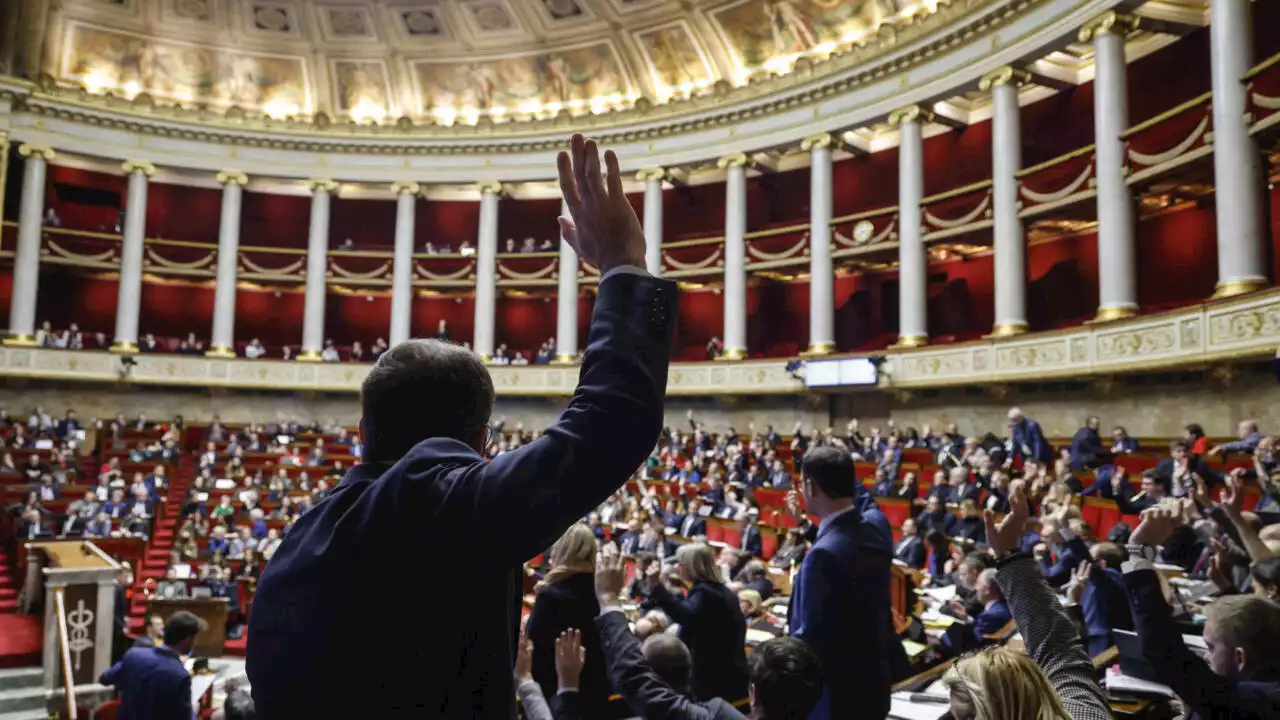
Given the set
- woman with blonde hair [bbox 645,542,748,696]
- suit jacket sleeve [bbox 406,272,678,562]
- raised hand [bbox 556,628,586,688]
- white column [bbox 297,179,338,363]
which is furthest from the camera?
white column [bbox 297,179,338,363]

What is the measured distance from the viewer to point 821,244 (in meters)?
20.5

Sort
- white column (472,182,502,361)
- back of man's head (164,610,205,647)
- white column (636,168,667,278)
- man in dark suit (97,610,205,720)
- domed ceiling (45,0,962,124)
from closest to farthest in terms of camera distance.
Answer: man in dark suit (97,610,205,720), back of man's head (164,610,205,647), domed ceiling (45,0,962,124), white column (636,168,667,278), white column (472,182,502,361)

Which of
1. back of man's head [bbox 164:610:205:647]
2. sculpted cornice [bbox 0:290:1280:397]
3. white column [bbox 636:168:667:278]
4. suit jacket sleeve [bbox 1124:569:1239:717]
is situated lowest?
back of man's head [bbox 164:610:205:647]

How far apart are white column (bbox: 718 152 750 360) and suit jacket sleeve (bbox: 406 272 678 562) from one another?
20.8 metres

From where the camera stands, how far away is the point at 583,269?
24812 mm

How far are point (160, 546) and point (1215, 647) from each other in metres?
16.0

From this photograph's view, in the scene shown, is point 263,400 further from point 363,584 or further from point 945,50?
point 363,584

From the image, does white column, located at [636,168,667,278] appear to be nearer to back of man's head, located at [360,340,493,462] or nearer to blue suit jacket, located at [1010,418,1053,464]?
blue suit jacket, located at [1010,418,1053,464]

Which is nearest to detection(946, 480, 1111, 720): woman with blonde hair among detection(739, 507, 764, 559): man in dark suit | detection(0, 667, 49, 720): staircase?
detection(739, 507, 764, 559): man in dark suit

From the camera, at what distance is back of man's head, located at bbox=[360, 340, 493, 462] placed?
130 centimetres

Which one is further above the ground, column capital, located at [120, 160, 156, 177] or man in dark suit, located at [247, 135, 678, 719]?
column capital, located at [120, 160, 156, 177]

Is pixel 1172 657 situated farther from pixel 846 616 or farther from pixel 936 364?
pixel 936 364

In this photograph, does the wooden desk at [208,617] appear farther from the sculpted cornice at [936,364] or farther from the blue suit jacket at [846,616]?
the blue suit jacket at [846,616]

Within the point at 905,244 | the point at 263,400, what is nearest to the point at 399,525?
the point at 905,244
